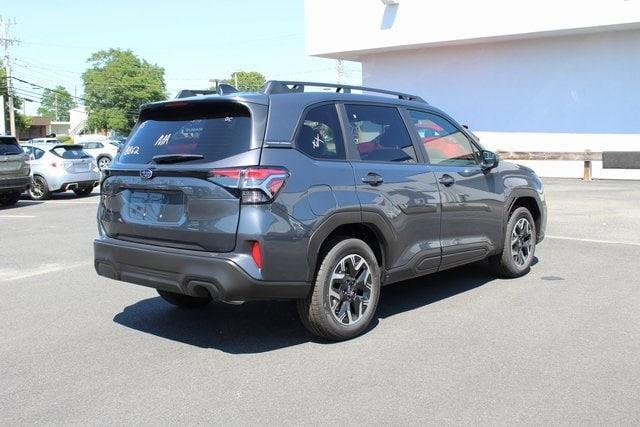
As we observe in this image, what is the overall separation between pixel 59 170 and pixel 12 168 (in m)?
2.39

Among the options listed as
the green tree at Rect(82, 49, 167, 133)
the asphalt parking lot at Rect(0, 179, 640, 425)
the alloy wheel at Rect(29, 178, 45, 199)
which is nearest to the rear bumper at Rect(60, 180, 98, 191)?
the alloy wheel at Rect(29, 178, 45, 199)

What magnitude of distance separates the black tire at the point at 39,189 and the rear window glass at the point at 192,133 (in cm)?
1368

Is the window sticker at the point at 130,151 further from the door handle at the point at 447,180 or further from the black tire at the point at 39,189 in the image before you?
the black tire at the point at 39,189

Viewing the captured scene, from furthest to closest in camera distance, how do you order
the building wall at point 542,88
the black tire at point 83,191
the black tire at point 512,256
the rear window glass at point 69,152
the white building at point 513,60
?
1. the building wall at point 542,88
2. the white building at point 513,60
3. the black tire at point 83,191
4. the rear window glass at point 69,152
5. the black tire at point 512,256

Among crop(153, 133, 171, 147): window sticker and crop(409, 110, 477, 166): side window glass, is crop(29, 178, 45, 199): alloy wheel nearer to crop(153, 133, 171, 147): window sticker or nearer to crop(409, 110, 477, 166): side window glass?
crop(153, 133, 171, 147): window sticker

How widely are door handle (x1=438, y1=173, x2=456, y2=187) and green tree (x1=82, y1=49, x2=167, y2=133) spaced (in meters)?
97.0

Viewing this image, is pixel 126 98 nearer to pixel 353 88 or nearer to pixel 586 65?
pixel 586 65

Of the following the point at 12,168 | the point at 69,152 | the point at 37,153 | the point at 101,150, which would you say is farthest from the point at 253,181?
the point at 101,150

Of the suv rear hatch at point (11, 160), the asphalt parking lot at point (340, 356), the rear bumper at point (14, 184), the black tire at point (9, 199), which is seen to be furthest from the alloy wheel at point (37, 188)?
the asphalt parking lot at point (340, 356)

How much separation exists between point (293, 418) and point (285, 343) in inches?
53.5

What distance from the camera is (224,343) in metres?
5.11

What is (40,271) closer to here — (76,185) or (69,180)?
(69,180)

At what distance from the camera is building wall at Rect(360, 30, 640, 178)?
2077 cm

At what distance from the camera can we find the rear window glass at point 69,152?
59.2 feet
